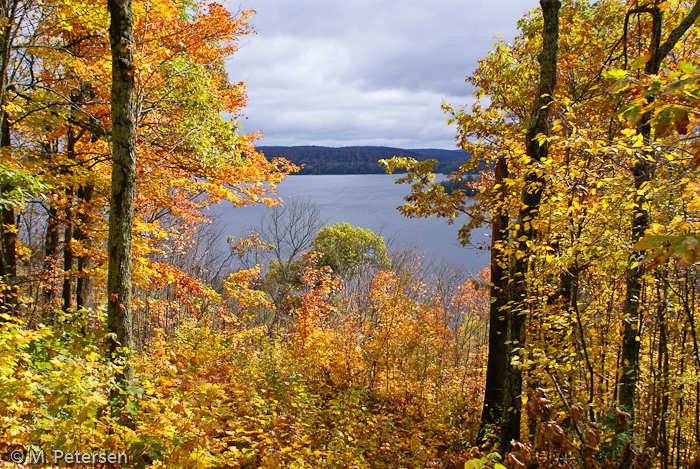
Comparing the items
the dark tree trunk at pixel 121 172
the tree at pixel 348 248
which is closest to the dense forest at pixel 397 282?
the dark tree trunk at pixel 121 172

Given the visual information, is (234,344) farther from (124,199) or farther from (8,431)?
(8,431)

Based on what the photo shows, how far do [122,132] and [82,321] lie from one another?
2.08 m

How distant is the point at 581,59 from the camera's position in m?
7.35

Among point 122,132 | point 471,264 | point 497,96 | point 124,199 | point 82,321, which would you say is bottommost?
point 471,264

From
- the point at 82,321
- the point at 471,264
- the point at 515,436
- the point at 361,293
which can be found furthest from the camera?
the point at 471,264

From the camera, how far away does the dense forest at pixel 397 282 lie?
8.50ft

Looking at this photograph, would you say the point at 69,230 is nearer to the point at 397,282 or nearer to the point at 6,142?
the point at 6,142

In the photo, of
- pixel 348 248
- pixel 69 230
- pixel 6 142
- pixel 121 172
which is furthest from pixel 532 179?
pixel 348 248

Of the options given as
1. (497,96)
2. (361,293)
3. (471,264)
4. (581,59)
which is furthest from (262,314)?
(471,264)

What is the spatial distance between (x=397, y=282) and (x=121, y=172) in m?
6.35

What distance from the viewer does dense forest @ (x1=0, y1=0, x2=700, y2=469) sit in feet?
8.50

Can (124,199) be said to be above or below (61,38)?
below

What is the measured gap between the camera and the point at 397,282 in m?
8.83

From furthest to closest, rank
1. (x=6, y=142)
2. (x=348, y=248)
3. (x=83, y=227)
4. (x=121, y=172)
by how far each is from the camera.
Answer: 1. (x=348, y=248)
2. (x=6, y=142)
3. (x=83, y=227)
4. (x=121, y=172)
